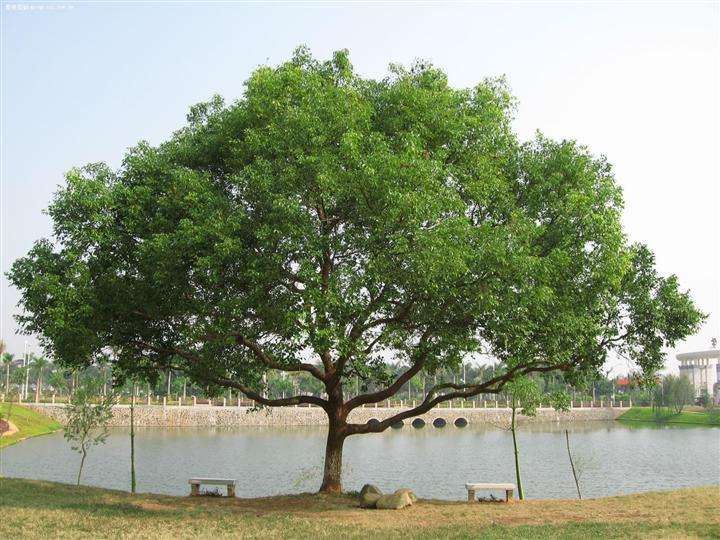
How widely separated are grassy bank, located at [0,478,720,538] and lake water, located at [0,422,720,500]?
8.09m

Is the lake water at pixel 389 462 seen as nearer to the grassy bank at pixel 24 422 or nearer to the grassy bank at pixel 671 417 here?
the grassy bank at pixel 24 422

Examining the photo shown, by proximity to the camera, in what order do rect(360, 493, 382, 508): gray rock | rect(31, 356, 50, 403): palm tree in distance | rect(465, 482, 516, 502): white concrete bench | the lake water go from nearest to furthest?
rect(360, 493, 382, 508): gray rock < rect(465, 482, 516, 502): white concrete bench < the lake water < rect(31, 356, 50, 403): palm tree in distance

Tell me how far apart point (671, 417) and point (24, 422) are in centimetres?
9986

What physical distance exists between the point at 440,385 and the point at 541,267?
7516 millimetres

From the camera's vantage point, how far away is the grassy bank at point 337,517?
17.8 m

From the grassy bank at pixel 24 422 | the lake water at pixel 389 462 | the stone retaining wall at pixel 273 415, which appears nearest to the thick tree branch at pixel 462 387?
the lake water at pixel 389 462

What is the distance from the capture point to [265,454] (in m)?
60.0

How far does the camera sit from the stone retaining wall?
299 ft

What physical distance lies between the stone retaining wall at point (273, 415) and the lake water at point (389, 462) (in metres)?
9.38

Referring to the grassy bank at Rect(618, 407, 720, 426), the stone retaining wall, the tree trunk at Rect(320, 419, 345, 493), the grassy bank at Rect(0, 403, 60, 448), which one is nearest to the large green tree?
the tree trunk at Rect(320, 419, 345, 493)

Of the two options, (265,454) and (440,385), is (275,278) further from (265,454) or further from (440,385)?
(265,454)

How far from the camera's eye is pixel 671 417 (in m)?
115

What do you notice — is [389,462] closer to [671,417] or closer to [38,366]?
[38,366]

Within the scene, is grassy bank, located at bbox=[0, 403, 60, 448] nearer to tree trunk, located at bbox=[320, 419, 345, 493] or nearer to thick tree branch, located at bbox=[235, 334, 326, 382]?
tree trunk, located at bbox=[320, 419, 345, 493]
